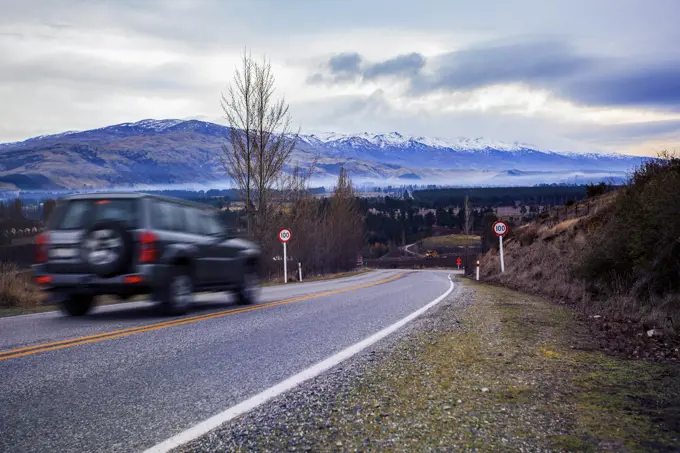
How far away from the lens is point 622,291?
11.3 metres

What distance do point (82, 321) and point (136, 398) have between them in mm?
5270

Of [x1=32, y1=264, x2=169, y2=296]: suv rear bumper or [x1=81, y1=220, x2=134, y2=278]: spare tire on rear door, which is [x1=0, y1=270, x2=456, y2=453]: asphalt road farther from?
[x1=81, y1=220, x2=134, y2=278]: spare tire on rear door

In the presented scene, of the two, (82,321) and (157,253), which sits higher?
(157,253)

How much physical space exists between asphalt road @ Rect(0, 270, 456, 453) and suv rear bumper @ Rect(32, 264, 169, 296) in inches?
19.3

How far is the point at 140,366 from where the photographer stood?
19.4 feet

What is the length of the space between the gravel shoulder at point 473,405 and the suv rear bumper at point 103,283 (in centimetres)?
427

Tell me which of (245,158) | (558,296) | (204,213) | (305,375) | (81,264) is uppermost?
(245,158)

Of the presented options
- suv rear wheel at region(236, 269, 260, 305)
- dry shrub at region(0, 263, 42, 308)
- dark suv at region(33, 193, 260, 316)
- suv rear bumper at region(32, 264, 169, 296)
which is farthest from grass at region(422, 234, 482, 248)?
suv rear bumper at region(32, 264, 169, 296)

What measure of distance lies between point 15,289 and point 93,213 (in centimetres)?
573

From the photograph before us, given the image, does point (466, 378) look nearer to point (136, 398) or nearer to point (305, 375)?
point (305, 375)

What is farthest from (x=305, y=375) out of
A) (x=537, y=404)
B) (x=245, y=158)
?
(x=245, y=158)

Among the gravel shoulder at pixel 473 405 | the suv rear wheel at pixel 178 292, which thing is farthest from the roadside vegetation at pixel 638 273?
the suv rear wheel at pixel 178 292

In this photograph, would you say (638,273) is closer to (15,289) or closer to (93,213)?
(93,213)

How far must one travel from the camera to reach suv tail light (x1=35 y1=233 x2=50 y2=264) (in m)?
9.69
